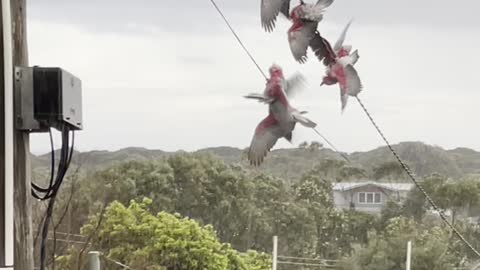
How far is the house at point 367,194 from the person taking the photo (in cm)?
128

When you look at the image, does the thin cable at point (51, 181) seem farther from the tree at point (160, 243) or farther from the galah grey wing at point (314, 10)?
the galah grey wing at point (314, 10)

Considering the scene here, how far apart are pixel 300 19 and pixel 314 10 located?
25 mm

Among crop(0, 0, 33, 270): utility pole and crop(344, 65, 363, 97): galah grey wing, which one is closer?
crop(0, 0, 33, 270): utility pole

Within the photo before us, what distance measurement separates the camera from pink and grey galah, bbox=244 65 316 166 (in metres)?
1.24

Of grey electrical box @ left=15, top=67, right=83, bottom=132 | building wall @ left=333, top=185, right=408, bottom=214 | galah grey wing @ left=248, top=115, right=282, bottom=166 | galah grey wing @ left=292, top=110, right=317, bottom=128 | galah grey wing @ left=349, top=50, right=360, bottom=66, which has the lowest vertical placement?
building wall @ left=333, top=185, right=408, bottom=214

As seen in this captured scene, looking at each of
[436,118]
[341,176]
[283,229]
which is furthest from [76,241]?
[436,118]

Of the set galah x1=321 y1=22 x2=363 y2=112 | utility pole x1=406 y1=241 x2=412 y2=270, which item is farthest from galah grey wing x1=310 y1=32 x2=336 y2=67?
utility pole x1=406 y1=241 x2=412 y2=270

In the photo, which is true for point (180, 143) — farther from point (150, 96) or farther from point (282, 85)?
point (282, 85)

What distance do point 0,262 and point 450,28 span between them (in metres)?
0.77

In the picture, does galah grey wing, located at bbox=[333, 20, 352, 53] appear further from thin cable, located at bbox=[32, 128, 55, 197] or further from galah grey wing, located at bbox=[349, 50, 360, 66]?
thin cable, located at bbox=[32, 128, 55, 197]

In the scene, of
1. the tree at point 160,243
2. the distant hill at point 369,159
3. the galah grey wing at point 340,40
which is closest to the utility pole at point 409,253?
the distant hill at point 369,159

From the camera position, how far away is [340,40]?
1.26 meters

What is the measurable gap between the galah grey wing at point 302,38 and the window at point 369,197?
0.24m

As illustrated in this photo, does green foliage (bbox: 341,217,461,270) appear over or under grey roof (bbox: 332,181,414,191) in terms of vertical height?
under
